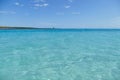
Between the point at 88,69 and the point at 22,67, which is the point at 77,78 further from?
the point at 22,67

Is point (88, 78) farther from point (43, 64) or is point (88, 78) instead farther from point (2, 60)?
point (2, 60)

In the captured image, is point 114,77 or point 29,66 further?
point 29,66

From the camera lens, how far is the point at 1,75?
3764mm

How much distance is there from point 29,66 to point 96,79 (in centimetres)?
186

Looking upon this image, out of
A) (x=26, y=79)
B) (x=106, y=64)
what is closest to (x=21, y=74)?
(x=26, y=79)

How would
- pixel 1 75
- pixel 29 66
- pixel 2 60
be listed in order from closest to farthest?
pixel 1 75 < pixel 29 66 < pixel 2 60

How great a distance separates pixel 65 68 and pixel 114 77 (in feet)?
4.04

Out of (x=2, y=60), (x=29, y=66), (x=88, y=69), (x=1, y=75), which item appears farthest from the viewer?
(x=2, y=60)

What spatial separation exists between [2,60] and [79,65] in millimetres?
2352

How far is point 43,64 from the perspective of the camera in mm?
4750

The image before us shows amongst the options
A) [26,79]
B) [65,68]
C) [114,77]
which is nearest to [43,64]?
[65,68]

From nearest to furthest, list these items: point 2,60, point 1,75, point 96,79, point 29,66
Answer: point 96,79
point 1,75
point 29,66
point 2,60

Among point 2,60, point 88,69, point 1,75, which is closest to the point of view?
point 1,75

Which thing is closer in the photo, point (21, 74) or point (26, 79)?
point (26, 79)
